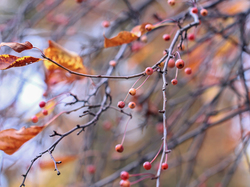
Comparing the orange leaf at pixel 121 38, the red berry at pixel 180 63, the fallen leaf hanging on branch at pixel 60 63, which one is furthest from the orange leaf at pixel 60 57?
the red berry at pixel 180 63

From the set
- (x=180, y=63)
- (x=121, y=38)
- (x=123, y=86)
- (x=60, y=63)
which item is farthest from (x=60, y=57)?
(x=123, y=86)

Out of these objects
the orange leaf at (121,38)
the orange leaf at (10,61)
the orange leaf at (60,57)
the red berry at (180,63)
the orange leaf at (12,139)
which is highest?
the orange leaf at (60,57)

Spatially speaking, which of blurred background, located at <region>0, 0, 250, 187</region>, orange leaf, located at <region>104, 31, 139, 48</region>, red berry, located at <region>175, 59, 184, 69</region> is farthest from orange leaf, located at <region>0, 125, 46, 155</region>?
red berry, located at <region>175, 59, 184, 69</region>

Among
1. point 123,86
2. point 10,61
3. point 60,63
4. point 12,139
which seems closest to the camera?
point 10,61

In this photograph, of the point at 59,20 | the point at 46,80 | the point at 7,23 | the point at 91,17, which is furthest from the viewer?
the point at 91,17

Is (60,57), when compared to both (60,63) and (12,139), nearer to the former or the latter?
(60,63)

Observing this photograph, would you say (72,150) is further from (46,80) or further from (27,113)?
(46,80)

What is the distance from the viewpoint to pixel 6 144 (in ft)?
2.31

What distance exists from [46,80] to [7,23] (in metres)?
0.92

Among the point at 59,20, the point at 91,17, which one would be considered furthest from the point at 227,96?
the point at 59,20

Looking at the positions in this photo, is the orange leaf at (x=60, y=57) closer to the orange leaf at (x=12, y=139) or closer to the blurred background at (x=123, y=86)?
the blurred background at (x=123, y=86)

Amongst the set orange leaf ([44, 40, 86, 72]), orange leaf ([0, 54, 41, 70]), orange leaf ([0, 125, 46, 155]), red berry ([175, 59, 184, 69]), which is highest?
orange leaf ([44, 40, 86, 72])

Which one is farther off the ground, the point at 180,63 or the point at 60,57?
the point at 60,57

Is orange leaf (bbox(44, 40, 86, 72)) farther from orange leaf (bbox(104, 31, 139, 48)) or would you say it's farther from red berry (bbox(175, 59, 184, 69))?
red berry (bbox(175, 59, 184, 69))
